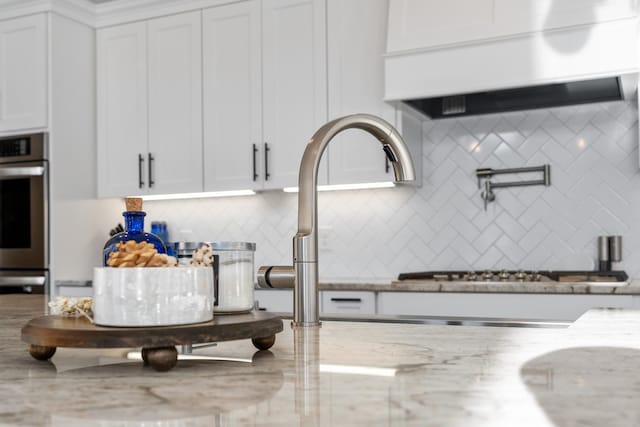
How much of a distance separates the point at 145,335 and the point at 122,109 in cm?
361

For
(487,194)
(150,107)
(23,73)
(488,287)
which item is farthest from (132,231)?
(23,73)

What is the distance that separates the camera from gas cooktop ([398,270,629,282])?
118 inches

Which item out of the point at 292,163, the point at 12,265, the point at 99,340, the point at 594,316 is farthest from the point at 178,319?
the point at 12,265

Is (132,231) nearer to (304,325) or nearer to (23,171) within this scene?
(304,325)

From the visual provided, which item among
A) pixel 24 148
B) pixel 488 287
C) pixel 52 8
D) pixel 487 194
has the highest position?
pixel 52 8

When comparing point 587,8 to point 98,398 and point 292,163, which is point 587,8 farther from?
point 98,398

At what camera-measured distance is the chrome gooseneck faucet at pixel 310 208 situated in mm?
1256

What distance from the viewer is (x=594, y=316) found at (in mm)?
1439

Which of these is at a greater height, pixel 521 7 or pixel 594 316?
pixel 521 7

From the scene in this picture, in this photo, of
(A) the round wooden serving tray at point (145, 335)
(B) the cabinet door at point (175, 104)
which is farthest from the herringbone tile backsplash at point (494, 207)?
(A) the round wooden serving tray at point (145, 335)

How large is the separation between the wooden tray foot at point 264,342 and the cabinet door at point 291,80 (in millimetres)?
2584

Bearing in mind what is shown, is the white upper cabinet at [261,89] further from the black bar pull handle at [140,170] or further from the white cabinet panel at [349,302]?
the white cabinet panel at [349,302]

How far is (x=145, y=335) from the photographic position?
0.86 meters

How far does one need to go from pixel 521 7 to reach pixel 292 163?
1.35 m
